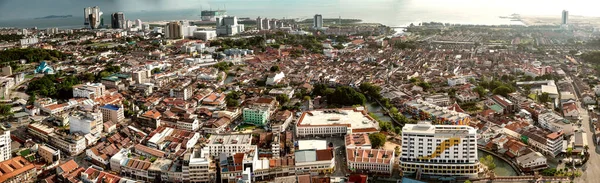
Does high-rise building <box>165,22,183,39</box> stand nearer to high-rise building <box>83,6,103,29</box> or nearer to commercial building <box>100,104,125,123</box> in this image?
high-rise building <box>83,6,103,29</box>

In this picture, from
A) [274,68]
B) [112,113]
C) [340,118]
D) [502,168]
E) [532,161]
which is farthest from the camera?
[274,68]

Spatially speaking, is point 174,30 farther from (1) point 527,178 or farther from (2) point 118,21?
(1) point 527,178

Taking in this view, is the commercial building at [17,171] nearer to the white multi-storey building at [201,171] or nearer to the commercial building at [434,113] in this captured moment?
the white multi-storey building at [201,171]

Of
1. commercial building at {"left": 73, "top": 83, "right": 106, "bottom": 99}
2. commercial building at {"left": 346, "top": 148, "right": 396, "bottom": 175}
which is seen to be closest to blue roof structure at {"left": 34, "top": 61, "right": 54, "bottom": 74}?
commercial building at {"left": 73, "top": 83, "right": 106, "bottom": 99}

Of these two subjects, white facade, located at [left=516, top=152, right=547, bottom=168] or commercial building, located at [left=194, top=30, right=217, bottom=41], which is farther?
commercial building, located at [left=194, top=30, right=217, bottom=41]

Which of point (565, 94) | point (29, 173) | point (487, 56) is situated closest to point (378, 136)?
point (29, 173)

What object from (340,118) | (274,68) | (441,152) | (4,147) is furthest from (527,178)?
(274,68)

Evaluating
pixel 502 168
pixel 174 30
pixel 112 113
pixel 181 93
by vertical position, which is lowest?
A: pixel 502 168
